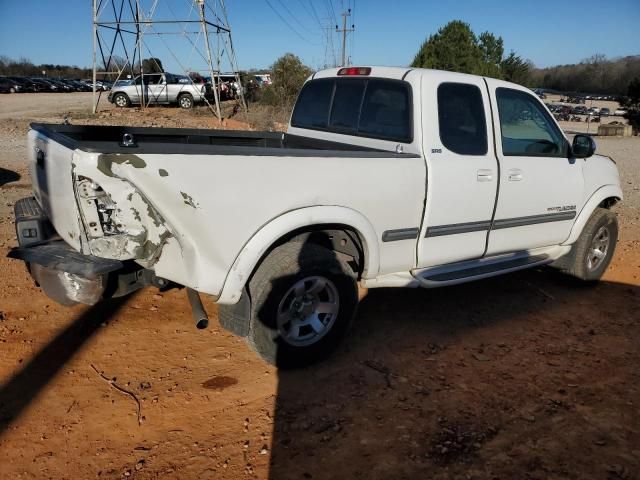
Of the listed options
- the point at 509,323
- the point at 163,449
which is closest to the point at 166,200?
the point at 163,449

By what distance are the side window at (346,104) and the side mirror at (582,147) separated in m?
1.99

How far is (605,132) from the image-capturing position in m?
26.6

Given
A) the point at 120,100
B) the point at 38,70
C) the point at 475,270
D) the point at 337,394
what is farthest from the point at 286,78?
the point at 38,70

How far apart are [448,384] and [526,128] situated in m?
2.39

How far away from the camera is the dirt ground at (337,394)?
2750 mm

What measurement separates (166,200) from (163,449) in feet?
4.38

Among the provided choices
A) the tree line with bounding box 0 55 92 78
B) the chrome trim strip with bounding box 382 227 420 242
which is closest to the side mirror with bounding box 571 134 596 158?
the chrome trim strip with bounding box 382 227 420 242

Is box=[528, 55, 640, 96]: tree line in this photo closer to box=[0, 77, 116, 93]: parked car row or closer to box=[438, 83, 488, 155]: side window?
box=[0, 77, 116, 93]: parked car row

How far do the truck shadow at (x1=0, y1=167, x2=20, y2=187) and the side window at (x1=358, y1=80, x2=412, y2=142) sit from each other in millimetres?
7172

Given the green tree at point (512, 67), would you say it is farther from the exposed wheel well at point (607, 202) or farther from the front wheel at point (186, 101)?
the exposed wheel well at point (607, 202)

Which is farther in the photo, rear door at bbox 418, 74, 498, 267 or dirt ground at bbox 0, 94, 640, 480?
rear door at bbox 418, 74, 498, 267

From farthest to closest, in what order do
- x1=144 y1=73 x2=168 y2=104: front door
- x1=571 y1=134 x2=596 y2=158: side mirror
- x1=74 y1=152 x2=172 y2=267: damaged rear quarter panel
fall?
x1=144 y1=73 x2=168 y2=104: front door < x1=571 y1=134 x2=596 y2=158: side mirror < x1=74 y1=152 x2=172 y2=267: damaged rear quarter panel

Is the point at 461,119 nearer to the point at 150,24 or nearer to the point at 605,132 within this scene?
the point at 150,24

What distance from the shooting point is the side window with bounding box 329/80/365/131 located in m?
4.39
